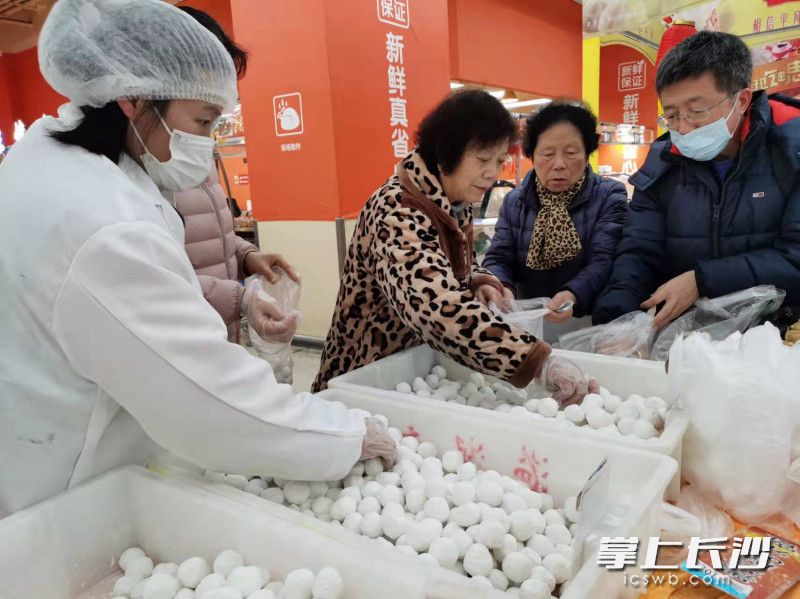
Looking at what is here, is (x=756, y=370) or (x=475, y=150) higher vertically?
(x=475, y=150)

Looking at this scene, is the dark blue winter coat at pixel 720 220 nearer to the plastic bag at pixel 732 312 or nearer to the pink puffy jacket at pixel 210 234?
the plastic bag at pixel 732 312

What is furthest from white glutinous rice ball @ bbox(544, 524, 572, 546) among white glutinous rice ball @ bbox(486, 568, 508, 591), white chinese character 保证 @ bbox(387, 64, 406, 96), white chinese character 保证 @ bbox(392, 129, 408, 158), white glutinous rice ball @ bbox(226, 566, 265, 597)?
white chinese character 保证 @ bbox(387, 64, 406, 96)

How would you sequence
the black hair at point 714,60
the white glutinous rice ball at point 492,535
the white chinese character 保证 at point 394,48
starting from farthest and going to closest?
the white chinese character 保证 at point 394,48
the black hair at point 714,60
the white glutinous rice ball at point 492,535

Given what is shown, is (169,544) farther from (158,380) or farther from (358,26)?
(358,26)

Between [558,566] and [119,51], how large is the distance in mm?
1093

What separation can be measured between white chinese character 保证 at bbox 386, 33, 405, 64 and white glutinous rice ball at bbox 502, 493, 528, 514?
13.9 ft

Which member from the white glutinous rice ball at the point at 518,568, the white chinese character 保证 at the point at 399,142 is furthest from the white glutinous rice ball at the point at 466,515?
the white chinese character 保证 at the point at 399,142

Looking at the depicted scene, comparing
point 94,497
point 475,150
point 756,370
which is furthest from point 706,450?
point 94,497

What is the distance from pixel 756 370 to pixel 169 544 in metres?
1.02

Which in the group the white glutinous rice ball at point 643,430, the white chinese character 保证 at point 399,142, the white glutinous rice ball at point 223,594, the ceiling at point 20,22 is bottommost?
the white glutinous rice ball at point 223,594

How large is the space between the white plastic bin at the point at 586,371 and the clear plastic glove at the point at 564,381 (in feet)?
0.45

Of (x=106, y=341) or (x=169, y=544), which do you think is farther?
(x=169, y=544)

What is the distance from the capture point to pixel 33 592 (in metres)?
0.84

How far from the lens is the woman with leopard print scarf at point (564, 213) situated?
7.32 ft
